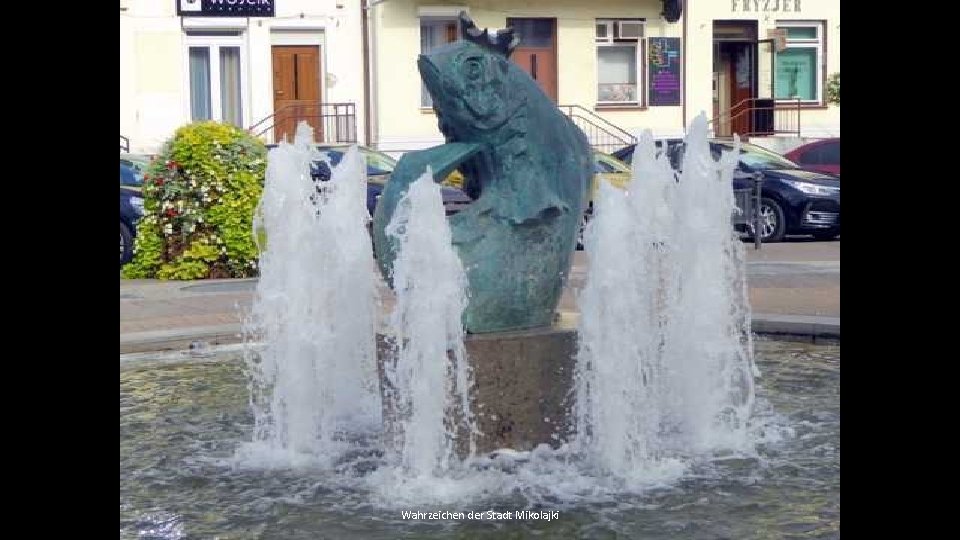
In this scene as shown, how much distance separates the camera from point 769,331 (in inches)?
381

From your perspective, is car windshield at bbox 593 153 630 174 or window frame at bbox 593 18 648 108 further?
window frame at bbox 593 18 648 108

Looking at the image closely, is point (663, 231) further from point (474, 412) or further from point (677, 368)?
point (474, 412)

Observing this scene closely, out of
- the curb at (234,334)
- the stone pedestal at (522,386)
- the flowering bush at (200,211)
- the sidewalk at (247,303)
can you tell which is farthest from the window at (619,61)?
the stone pedestal at (522,386)

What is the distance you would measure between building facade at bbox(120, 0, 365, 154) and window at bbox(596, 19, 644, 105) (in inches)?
→ 209

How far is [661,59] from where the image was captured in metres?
29.2

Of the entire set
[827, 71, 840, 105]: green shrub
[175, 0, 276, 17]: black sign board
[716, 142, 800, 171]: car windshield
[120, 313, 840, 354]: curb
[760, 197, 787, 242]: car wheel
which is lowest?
[120, 313, 840, 354]: curb

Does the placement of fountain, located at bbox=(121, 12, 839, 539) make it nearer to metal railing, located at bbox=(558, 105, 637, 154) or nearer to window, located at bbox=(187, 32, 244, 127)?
window, located at bbox=(187, 32, 244, 127)

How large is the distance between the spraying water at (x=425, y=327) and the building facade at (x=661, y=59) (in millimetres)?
21741

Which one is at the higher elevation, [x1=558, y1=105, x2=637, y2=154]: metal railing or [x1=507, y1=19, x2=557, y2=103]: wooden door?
[x1=507, y1=19, x2=557, y2=103]: wooden door

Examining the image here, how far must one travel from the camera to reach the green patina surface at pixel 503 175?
627cm

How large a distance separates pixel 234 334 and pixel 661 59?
809 inches

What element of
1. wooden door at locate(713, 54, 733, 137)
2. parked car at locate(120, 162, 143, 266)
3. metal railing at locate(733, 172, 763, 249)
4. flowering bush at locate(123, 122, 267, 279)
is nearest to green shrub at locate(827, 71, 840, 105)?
wooden door at locate(713, 54, 733, 137)

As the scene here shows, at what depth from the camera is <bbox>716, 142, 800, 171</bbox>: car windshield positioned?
20.3m
